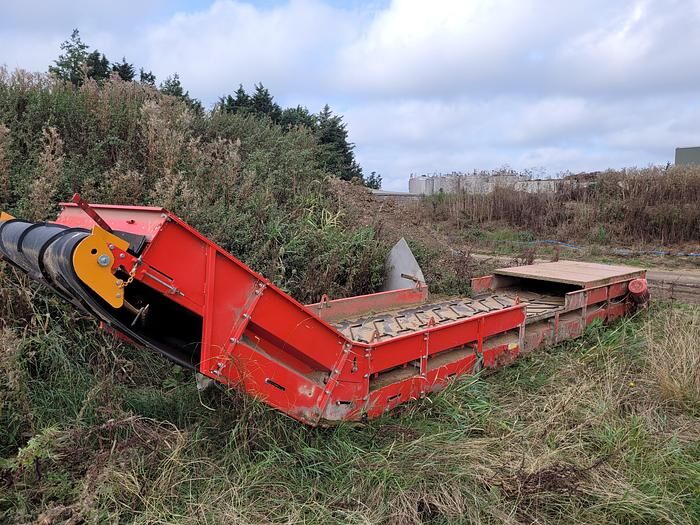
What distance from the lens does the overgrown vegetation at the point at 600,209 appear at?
1444cm

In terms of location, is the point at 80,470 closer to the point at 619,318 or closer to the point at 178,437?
the point at 178,437

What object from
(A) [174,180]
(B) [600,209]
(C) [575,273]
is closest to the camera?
(A) [174,180]

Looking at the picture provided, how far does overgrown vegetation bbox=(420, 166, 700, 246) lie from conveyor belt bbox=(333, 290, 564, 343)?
32.7 ft

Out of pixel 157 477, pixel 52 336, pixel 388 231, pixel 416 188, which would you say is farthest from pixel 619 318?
pixel 416 188

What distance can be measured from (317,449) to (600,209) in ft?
50.0

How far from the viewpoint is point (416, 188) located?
82.8 ft

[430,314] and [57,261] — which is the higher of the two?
[57,261]

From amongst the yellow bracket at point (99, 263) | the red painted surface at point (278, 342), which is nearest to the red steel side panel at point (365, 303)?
the red painted surface at point (278, 342)

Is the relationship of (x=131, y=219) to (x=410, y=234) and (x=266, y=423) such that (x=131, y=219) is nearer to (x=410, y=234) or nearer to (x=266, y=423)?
(x=266, y=423)

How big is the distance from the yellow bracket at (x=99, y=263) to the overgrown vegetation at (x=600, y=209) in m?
15.3

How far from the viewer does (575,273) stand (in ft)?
21.7

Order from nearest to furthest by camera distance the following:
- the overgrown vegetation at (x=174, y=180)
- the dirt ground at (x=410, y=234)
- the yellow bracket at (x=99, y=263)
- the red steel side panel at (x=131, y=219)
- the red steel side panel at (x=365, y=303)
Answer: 1. the yellow bracket at (x=99, y=263)
2. the red steel side panel at (x=131, y=219)
3. the red steel side panel at (x=365, y=303)
4. the overgrown vegetation at (x=174, y=180)
5. the dirt ground at (x=410, y=234)

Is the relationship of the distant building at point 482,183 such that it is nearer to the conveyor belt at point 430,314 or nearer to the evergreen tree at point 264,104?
the evergreen tree at point 264,104

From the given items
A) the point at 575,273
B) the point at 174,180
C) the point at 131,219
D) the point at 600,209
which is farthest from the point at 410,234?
the point at 600,209
